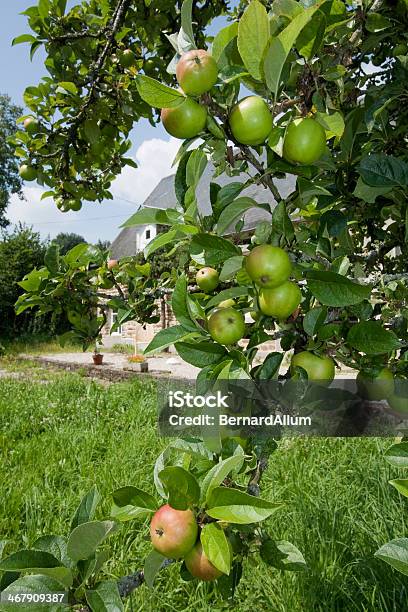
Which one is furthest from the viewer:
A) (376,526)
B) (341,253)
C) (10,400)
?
(10,400)

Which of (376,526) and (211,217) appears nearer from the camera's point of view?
(211,217)

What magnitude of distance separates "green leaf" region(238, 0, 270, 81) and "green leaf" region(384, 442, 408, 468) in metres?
0.58

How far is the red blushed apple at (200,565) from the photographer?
76cm

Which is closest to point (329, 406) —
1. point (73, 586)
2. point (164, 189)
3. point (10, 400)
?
point (73, 586)

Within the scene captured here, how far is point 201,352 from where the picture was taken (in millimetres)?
839

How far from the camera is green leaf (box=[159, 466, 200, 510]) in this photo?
0.73 metres

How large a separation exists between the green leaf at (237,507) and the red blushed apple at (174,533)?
42 mm

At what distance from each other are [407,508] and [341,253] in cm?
238

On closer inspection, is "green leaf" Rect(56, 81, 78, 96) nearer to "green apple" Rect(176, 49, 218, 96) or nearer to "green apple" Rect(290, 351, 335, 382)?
"green apple" Rect(176, 49, 218, 96)

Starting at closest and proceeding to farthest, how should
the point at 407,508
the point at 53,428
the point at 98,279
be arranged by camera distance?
1. the point at 98,279
2. the point at 407,508
3. the point at 53,428

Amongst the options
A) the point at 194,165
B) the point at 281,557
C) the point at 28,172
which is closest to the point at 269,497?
the point at 28,172

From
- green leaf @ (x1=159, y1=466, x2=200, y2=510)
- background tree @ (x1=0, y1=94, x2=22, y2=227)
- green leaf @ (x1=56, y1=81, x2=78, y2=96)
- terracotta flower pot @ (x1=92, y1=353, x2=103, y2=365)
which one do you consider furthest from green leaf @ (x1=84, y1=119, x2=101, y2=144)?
background tree @ (x1=0, y1=94, x2=22, y2=227)

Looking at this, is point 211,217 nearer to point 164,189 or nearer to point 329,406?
point 329,406

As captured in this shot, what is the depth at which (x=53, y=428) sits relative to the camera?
5355 millimetres
